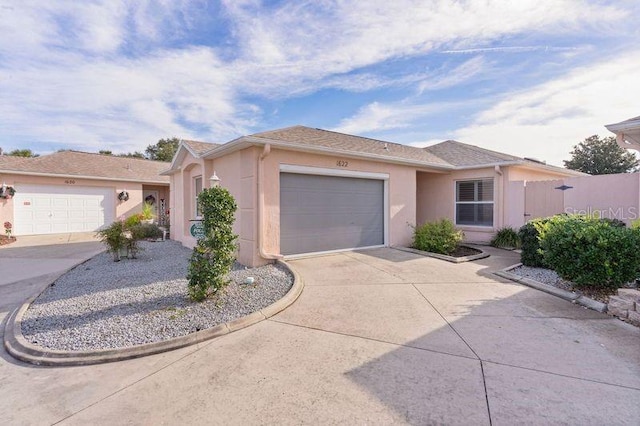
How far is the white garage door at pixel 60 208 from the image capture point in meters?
15.4

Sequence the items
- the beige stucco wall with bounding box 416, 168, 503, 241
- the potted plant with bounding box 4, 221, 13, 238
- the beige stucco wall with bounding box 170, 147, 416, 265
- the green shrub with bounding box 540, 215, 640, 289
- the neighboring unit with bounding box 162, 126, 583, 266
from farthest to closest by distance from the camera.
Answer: the potted plant with bounding box 4, 221, 13, 238
the beige stucco wall with bounding box 416, 168, 503, 241
the neighboring unit with bounding box 162, 126, 583, 266
the beige stucco wall with bounding box 170, 147, 416, 265
the green shrub with bounding box 540, 215, 640, 289

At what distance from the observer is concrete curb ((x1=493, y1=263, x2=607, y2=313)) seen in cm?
499

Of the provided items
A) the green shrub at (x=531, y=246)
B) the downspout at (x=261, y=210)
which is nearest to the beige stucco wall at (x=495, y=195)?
the green shrub at (x=531, y=246)

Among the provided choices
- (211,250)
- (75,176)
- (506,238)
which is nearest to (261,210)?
(211,250)

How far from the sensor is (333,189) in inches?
370

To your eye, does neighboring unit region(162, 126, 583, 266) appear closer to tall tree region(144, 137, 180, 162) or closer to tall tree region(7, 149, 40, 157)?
tall tree region(144, 137, 180, 162)

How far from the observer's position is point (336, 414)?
2586 mm

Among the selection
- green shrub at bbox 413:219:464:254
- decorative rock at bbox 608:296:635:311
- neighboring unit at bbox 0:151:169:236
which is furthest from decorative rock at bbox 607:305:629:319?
neighboring unit at bbox 0:151:169:236

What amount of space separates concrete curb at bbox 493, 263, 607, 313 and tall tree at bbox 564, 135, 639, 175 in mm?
32466

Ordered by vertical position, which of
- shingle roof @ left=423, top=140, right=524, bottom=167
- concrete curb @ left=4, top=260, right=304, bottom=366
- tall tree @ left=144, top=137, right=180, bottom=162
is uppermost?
tall tree @ left=144, top=137, right=180, bottom=162

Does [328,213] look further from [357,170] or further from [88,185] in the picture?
[88,185]

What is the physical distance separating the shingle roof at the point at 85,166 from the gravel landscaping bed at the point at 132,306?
11.7m

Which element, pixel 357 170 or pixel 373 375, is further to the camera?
pixel 357 170

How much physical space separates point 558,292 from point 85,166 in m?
22.3
